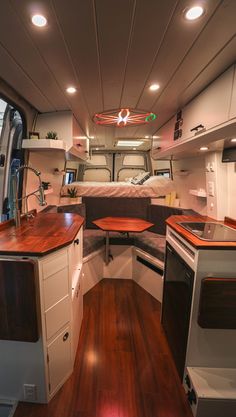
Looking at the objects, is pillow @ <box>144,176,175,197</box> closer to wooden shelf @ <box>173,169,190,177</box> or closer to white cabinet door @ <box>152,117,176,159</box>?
wooden shelf @ <box>173,169,190,177</box>

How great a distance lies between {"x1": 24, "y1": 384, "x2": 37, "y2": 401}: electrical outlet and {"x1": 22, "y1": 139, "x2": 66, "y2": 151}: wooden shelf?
6.04 feet

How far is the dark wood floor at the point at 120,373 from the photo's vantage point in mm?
1169

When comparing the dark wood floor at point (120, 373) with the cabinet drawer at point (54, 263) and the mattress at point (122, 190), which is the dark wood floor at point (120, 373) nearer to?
the cabinet drawer at point (54, 263)

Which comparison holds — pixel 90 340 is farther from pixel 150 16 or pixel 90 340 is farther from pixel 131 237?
pixel 150 16

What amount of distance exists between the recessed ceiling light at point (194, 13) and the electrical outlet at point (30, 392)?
7.14 ft

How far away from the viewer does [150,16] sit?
88 cm

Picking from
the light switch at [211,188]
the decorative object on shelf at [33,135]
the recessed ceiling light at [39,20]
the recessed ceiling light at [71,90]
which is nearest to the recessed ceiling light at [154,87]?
the recessed ceiling light at [71,90]

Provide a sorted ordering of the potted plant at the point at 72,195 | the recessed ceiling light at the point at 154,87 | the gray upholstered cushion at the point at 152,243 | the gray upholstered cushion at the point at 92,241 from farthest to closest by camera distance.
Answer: the potted plant at the point at 72,195 → the gray upholstered cushion at the point at 92,241 → the gray upholstered cushion at the point at 152,243 → the recessed ceiling light at the point at 154,87

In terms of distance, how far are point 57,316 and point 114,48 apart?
5.45ft

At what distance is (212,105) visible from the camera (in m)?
1.38

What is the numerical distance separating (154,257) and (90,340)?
1083 millimetres

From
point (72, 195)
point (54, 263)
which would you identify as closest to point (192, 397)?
point (54, 263)

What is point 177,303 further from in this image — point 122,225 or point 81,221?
point 122,225

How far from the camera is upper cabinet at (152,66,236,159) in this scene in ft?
3.88
